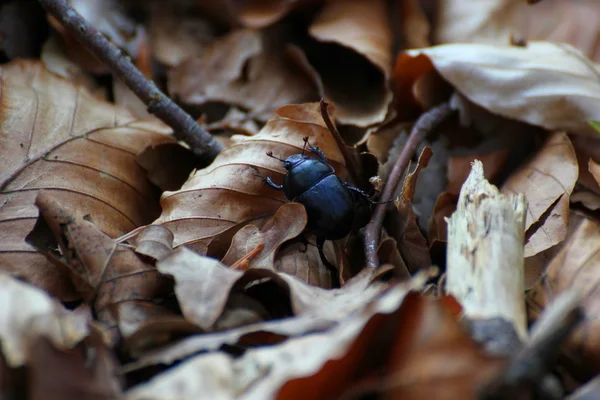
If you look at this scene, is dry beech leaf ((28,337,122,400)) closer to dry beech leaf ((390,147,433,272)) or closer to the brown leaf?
the brown leaf

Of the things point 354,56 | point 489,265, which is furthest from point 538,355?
point 354,56

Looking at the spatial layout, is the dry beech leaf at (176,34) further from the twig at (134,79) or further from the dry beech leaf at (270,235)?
the dry beech leaf at (270,235)

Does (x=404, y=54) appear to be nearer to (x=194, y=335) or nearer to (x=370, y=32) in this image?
(x=370, y=32)

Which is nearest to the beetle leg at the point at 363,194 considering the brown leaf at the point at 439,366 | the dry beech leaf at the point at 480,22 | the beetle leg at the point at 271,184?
the beetle leg at the point at 271,184

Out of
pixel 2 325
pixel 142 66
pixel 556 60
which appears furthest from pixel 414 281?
pixel 142 66

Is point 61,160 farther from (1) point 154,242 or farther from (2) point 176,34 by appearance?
(2) point 176,34
